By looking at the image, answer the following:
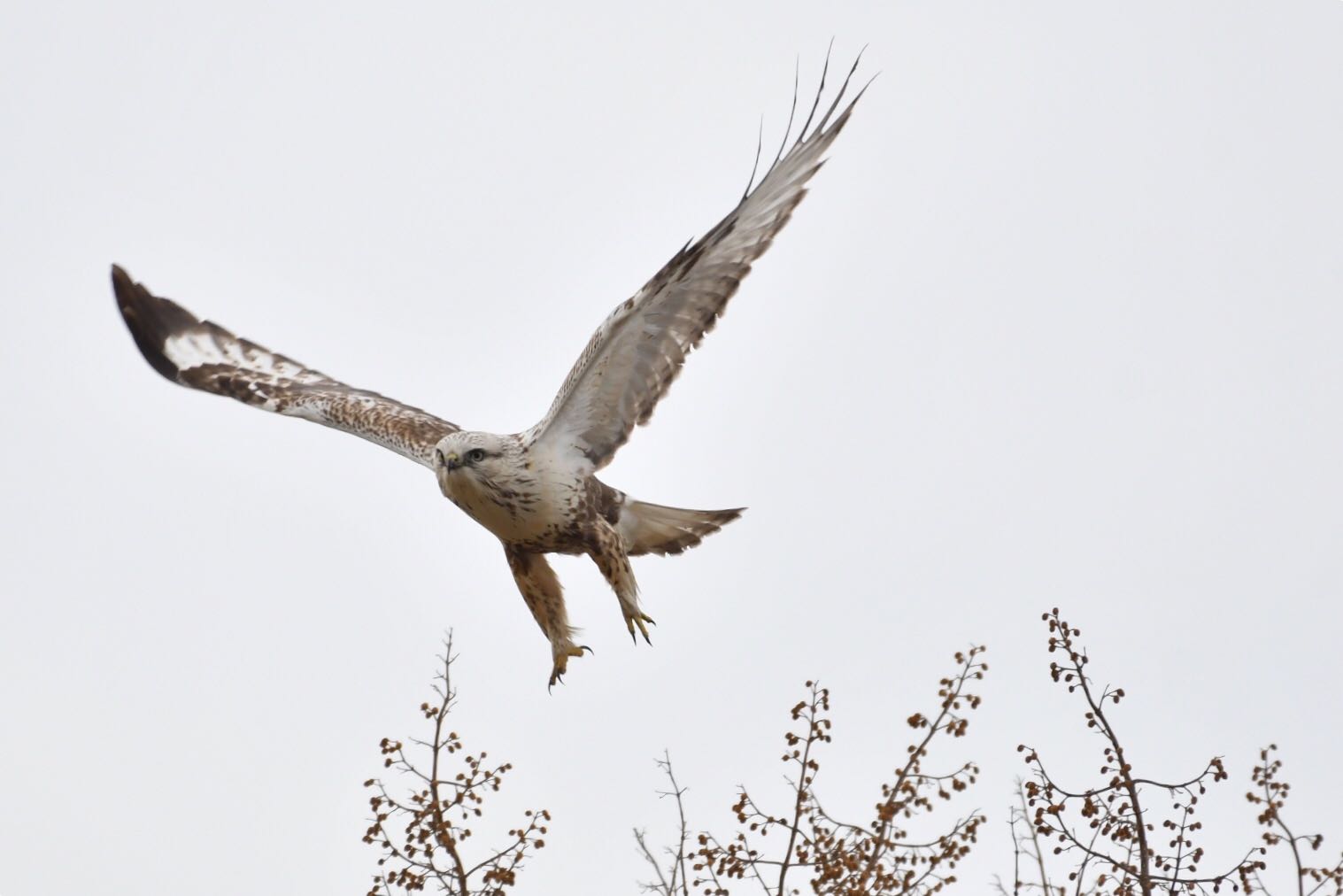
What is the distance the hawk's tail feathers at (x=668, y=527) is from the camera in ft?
31.8

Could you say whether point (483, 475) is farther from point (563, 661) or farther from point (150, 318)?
point (150, 318)

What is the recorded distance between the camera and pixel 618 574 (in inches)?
354

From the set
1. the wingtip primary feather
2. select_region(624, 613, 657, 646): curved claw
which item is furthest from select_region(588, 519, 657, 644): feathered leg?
the wingtip primary feather

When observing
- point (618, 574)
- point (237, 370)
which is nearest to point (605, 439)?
point (618, 574)

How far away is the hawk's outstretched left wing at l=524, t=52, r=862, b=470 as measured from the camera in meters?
8.22

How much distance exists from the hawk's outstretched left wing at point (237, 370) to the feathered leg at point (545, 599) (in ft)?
3.92

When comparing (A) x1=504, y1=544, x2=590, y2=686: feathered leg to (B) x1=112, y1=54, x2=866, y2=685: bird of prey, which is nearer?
(B) x1=112, y1=54, x2=866, y2=685: bird of prey

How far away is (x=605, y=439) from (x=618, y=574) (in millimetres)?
706

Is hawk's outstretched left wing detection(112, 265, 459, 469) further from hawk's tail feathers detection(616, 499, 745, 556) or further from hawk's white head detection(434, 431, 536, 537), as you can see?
hawk's white head detection(434, 431, 536, 537)

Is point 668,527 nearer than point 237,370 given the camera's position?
Yes

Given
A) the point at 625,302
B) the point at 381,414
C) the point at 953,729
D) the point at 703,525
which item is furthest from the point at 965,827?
the point at 381,414

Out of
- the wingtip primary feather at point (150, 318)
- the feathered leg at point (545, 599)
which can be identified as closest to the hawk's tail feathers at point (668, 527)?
the feathered leg at point (545, 599)

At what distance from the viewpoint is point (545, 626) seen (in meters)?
9.34

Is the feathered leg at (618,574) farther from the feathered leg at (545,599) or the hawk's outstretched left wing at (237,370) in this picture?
the hawk's outstretched left wing at (237,370)
